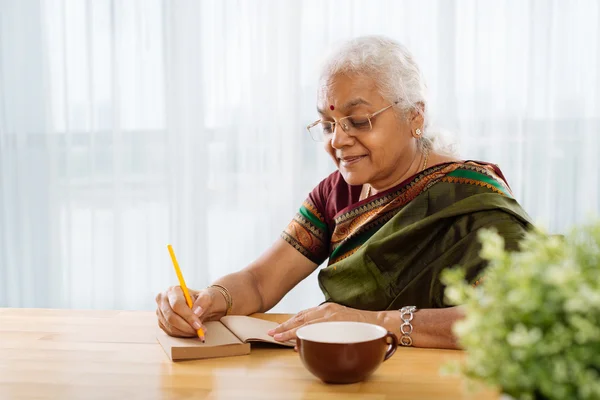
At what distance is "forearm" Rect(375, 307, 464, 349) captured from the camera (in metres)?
1.44

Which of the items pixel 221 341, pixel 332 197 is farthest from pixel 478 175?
pixel 221 341

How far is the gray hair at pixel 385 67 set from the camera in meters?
1.83

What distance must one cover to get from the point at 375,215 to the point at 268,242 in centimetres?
192

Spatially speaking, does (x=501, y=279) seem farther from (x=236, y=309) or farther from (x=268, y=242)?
(x=268, y=242)

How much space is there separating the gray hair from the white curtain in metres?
1.61

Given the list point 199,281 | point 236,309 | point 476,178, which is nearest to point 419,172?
point 476,178

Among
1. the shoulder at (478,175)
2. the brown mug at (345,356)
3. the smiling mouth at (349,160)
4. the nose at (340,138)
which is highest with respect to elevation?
the nose at (340,138)

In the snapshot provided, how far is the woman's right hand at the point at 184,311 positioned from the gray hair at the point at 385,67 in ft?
2.12

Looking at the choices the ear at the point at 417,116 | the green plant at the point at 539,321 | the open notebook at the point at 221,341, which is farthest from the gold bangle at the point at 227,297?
the green plant at the point at 539,321

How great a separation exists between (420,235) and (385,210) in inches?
6.5

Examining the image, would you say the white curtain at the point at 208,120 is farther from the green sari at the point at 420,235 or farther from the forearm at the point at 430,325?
the forearm at the point at 430,325

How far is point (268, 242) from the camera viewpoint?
378 centimetres

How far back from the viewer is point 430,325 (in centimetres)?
146

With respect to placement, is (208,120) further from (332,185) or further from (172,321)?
(172,321)
